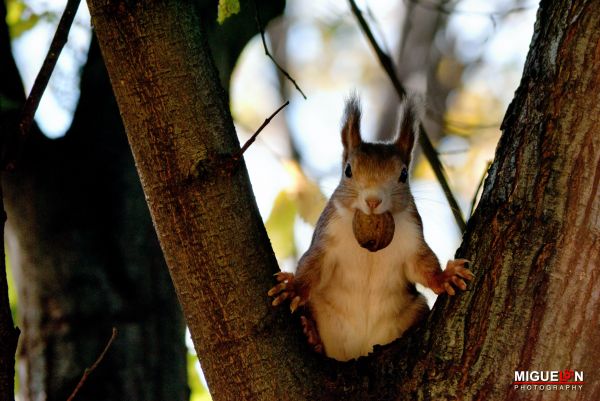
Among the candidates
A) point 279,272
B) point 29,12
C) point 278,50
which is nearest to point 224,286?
point 279,272

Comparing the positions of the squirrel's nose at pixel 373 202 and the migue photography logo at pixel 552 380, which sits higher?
the squirrel's nose at pixel 373 202

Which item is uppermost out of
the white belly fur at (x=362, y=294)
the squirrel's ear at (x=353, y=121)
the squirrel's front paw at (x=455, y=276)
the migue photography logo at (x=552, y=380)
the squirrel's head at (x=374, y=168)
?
the squirrel's ear at (x=353, y=121)

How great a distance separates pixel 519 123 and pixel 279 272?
72 centimetres

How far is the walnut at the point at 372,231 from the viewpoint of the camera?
2838 millimetres

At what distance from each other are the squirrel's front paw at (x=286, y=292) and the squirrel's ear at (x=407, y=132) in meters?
0.86

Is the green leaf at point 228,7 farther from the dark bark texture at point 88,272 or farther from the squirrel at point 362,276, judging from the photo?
the dark bark texture at point 88,272

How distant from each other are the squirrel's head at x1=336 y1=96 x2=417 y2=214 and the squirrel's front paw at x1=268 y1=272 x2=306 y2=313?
37 cm

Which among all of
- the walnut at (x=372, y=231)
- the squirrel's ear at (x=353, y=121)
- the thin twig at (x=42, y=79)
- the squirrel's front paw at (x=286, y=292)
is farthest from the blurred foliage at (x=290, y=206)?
the thin twig at (x=42, y=79)

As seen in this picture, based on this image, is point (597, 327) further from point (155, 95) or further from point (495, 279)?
point (155, 95)

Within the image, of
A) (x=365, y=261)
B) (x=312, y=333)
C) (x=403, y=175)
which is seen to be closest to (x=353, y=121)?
(x=403, y=175)

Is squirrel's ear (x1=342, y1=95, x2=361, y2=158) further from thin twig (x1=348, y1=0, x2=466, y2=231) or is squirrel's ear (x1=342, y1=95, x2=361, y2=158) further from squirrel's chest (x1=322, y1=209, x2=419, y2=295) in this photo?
squirrel's chest (x1=322, y1=209, x2=419, y2=295)

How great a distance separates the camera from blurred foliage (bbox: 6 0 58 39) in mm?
4012

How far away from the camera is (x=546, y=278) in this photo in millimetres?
2070

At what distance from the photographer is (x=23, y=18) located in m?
4.18
